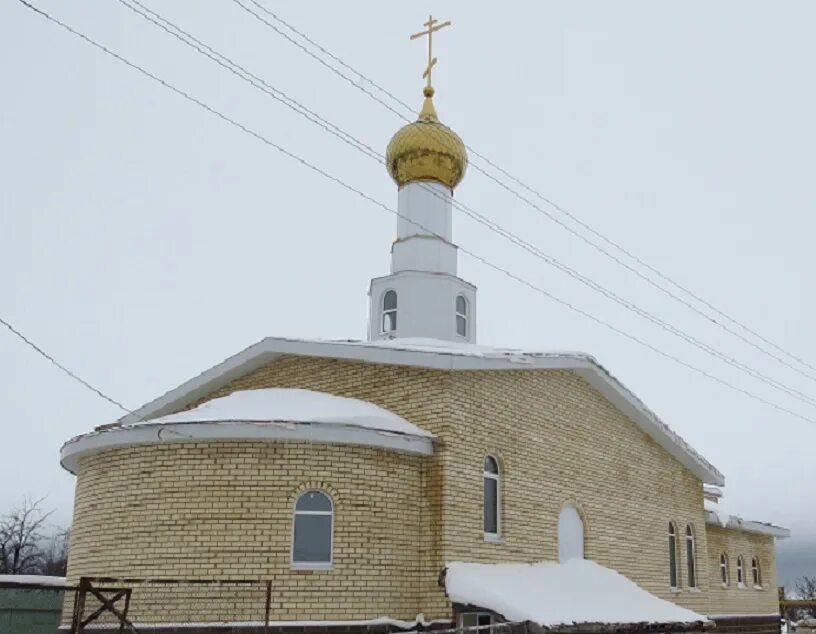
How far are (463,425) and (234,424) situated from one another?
317cm

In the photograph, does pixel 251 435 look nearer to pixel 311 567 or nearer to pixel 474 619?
pixel 311 567

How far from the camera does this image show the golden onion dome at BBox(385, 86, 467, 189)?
17.9 metres

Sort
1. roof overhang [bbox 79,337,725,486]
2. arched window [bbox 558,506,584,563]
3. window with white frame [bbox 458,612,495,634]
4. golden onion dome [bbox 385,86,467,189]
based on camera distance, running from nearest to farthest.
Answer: window with white frame [bbox 458,612,495,634]
roof overhang [bbox 79,337,725,486]
arched window [bbox 558,506,584,563]
golden onion dome [bbox 385,86,467,189]

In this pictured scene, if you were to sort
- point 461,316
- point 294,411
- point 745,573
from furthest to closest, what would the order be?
point 745,573 → point 461,316 → point 294,411

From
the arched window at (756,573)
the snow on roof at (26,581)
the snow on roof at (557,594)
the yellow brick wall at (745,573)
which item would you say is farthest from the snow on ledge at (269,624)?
the arched window at (756,573)

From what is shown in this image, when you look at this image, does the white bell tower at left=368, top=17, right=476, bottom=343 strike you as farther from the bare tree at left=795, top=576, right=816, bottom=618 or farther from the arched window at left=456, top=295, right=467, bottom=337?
the bare tree at left=795, top=576, right=816, bottom=618

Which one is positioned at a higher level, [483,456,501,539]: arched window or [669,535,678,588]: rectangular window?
[483,456,501,539]: arched window

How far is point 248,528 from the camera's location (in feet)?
37.2

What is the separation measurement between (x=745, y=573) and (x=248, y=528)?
14891 millimetres

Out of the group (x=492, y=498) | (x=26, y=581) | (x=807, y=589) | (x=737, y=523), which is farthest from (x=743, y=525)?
(x=807, y=589)

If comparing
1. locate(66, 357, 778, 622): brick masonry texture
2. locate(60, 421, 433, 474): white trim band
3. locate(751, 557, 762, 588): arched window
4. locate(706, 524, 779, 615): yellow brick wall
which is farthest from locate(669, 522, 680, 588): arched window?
locate(60, 421, 433, 474): white trim band

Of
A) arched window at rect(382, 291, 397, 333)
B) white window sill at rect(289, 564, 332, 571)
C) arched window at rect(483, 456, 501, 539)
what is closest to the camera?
white window sill at rect(289, 564, 332, 571)

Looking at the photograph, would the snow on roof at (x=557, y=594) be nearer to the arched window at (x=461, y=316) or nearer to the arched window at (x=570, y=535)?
the arched window at (x=570, y=535)

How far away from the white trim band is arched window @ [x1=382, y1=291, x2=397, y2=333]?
16.6ft
